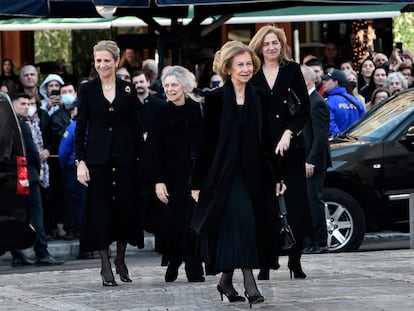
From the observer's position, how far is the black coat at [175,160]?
12.3m

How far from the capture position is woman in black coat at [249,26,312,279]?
1214 cm

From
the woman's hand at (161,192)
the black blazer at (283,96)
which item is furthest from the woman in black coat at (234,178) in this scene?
the woman's hand at (161,192)

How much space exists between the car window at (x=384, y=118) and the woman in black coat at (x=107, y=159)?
473cm

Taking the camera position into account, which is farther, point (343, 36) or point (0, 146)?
point (343, 36)

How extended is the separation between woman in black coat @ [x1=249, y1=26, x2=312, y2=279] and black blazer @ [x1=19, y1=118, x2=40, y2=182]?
4502 mm

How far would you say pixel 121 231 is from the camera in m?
12.5

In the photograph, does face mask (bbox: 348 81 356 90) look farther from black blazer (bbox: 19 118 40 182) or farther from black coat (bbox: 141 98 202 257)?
black coat (bbox: 141 98 202 257)

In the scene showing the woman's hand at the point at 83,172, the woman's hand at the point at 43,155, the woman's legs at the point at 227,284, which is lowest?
the woman's legs at the point at 227,284

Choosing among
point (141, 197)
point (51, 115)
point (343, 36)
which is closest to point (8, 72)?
point (51, 115)

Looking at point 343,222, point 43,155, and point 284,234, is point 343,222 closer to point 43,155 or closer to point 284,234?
point 43,155

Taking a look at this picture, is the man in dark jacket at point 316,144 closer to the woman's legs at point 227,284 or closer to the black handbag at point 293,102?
the black handbag at point 293,102

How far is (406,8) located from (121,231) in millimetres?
12820

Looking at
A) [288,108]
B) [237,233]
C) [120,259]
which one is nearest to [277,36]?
[288,108]

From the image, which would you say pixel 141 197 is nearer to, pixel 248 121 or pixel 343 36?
pixel 248 121
